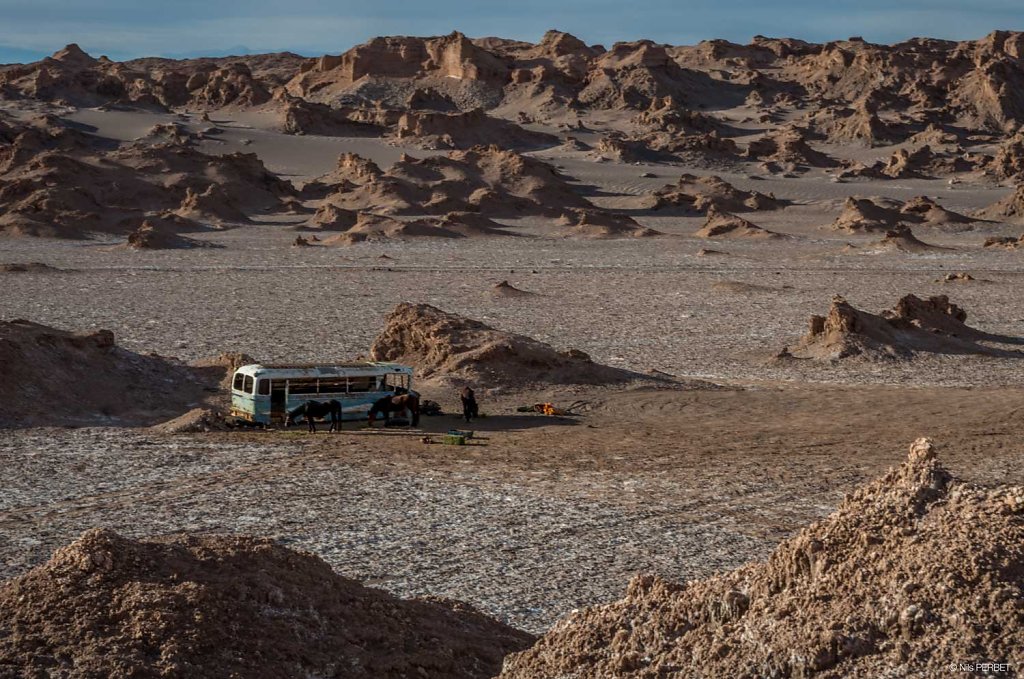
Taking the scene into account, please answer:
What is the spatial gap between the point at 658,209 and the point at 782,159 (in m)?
19.3

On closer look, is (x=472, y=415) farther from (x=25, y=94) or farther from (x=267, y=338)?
(x=25, y=94)

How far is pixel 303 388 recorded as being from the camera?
55.2 feet

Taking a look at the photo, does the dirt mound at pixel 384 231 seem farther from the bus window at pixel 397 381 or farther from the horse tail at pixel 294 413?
the horse tail at pixel 294 413

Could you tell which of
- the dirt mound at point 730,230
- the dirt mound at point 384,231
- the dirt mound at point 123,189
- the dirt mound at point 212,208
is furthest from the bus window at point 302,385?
the dirt mound at point 212,208

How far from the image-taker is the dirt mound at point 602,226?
50594 mm

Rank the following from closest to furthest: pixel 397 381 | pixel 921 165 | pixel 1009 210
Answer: pixel 397 381
pixel 1009 210
pixel 921 165

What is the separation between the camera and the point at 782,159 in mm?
76562

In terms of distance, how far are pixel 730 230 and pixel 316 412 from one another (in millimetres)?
35978

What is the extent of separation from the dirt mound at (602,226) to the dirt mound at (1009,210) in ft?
54.1

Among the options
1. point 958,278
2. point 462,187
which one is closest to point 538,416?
point 958,278

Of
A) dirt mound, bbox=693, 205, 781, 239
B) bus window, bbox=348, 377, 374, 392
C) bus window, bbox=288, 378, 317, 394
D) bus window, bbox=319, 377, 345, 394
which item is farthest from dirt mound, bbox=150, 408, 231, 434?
dirt mound, bbox=693, 205, 781, 239

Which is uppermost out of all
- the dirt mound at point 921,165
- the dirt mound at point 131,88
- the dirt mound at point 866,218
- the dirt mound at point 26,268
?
the dirt mound at point 131,88

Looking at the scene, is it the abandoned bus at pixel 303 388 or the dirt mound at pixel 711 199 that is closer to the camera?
the abandoned bus at pixel 303 388

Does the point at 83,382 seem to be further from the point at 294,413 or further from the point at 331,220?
the point at 331,220
